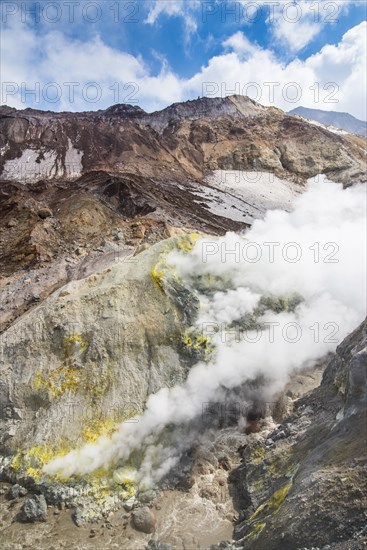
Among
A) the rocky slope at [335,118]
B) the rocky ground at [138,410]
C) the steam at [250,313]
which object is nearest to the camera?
the rocky ground at [138,410]

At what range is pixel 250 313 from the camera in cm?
920

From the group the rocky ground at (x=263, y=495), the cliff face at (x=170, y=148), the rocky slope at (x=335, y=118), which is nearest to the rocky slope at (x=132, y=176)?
the cliff face at (x=170, y=148)

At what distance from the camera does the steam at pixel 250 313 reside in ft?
24.1

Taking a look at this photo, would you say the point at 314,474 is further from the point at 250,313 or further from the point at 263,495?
the point at 250,313

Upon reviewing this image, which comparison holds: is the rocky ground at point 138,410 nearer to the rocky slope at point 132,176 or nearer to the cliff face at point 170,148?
the rocky slope at point 132,176

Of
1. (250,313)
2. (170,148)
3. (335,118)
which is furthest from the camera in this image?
(335,118)

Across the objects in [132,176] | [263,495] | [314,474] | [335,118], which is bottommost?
[263,495]

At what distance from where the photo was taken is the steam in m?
7.36

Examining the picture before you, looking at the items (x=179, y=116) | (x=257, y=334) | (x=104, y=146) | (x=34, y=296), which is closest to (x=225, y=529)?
(x=257, y=334)

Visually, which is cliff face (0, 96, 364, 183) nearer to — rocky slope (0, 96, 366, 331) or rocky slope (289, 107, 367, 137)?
rocky slope (0, 96, 366, 331)

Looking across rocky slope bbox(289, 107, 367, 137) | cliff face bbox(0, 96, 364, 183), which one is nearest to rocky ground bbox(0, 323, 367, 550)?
cliff face bbox(0, 96, 364, 183)

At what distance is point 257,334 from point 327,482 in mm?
4310

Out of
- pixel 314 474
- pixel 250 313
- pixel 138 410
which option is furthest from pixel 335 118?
pixel 314 474

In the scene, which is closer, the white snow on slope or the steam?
the steam
